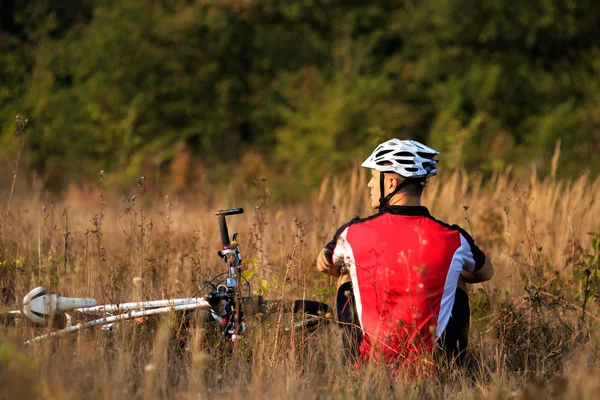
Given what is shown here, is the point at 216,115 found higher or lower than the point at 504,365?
higher

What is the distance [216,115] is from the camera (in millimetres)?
24469

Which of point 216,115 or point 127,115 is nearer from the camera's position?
point 127,115

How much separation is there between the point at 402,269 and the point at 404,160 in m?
0.65

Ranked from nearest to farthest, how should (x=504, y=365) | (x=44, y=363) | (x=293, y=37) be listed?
(x=44, y=363)
(x=504, y=365)
(x=293, y=37)

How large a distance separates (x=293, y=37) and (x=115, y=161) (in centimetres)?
660

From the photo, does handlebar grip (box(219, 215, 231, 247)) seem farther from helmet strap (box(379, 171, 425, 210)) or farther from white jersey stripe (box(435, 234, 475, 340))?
white jersey stripe (box(435, 234, 475, 340))

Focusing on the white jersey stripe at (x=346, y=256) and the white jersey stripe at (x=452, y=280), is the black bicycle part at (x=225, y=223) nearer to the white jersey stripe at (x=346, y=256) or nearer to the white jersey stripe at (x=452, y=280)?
the white jersey stripe at (x=346, y=256)

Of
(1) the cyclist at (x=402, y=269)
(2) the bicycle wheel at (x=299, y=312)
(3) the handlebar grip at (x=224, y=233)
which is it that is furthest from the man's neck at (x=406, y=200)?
(3) the handlebar grip at (x=224, y=233)

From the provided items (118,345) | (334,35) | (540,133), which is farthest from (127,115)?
(118,345)

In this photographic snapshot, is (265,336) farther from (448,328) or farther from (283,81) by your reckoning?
(283,81)

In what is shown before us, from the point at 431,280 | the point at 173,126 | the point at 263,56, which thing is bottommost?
the point at 431,280

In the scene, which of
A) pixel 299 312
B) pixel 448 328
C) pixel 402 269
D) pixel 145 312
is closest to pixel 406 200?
pixel 402 269

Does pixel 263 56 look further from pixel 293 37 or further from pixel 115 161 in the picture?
pixel 115 161

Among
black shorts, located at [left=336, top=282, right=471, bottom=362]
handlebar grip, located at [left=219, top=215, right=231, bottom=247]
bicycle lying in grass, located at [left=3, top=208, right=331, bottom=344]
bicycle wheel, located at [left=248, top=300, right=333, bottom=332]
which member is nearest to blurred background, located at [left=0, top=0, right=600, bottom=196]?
bicycle wheel, located at [left=248, top=300, right=333, bottom=332]
